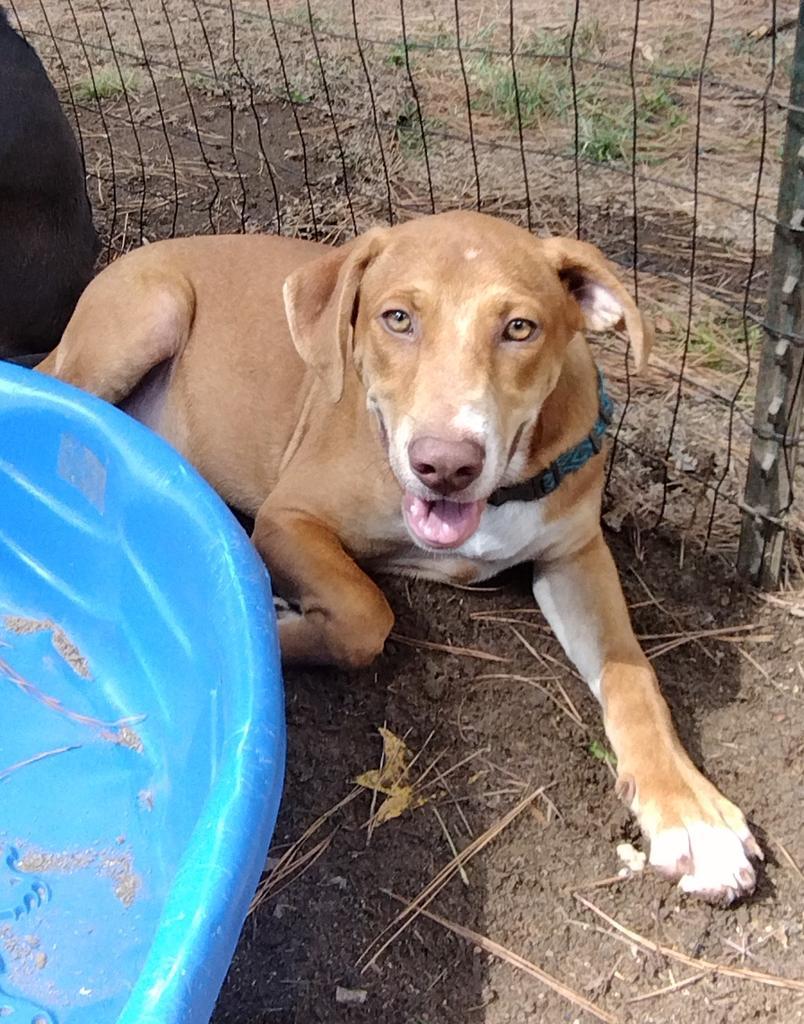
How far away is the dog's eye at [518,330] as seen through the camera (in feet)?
8.50

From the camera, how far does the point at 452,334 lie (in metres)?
A: 2.56

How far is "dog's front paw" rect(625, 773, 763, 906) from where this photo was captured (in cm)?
249

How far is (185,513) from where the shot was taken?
2.53 meters

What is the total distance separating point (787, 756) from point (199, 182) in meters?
3.87

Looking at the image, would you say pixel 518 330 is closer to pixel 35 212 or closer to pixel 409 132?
pixel 35 212

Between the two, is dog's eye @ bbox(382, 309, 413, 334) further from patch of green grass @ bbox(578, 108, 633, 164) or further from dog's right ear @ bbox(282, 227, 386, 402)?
patch of green grass @ bbox(578, 108, 633, 164)

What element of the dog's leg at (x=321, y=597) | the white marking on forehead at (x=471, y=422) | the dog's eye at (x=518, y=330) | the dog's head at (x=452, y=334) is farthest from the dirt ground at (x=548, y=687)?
the white marking on forehead at (x=471, y=422)

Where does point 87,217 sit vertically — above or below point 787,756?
above

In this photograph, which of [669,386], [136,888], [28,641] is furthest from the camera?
[669,386]

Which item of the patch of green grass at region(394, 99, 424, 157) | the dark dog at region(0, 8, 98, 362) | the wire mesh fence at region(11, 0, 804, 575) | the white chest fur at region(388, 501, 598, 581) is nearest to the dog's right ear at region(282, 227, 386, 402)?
the white chest fur at region(388, 501, 598, 581)

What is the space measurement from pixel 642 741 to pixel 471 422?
2.88ft

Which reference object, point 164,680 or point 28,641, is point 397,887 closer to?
point 164,680

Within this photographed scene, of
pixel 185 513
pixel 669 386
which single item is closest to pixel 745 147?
pixel 669 386

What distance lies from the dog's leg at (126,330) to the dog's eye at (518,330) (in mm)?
1359
